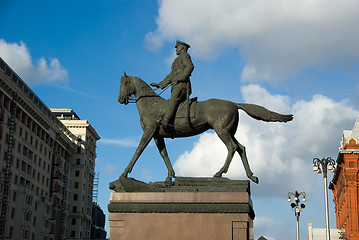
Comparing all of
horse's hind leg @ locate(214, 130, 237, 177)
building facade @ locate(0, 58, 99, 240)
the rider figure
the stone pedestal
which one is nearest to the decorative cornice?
the stone pedestal

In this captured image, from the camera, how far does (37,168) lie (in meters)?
88.7

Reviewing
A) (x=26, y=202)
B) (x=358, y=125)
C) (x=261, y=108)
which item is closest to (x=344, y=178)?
(x=358, y=125)

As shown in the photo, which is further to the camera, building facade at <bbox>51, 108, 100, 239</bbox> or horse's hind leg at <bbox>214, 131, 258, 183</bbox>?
building facade at <bbox>51, 108, 100, 239</bbox>

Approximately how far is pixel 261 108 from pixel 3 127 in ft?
203

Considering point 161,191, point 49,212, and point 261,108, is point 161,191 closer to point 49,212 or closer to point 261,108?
point 261,108

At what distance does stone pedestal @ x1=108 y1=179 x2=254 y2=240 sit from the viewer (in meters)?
14.0

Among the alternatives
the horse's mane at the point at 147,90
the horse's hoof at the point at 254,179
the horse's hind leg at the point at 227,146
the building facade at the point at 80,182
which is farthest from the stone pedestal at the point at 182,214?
the building facade at the point at 80,182

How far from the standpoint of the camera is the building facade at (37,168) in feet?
239

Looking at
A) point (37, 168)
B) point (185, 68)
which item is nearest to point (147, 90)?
point (185, 68)

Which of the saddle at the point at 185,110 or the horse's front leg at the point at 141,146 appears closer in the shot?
the horse's front leg at the point at 141,146

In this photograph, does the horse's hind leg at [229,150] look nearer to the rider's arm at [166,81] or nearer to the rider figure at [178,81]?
the rider figure at [178,81]

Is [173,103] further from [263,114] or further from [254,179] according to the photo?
[254,179]

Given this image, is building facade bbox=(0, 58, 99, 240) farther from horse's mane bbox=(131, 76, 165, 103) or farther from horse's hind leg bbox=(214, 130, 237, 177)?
horse's hind leg bbox=(214, 130, 237, 177)

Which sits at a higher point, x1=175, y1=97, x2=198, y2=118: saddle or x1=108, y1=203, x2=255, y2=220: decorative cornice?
x1=175, y1=97, x2=198, y2=118: saddle
